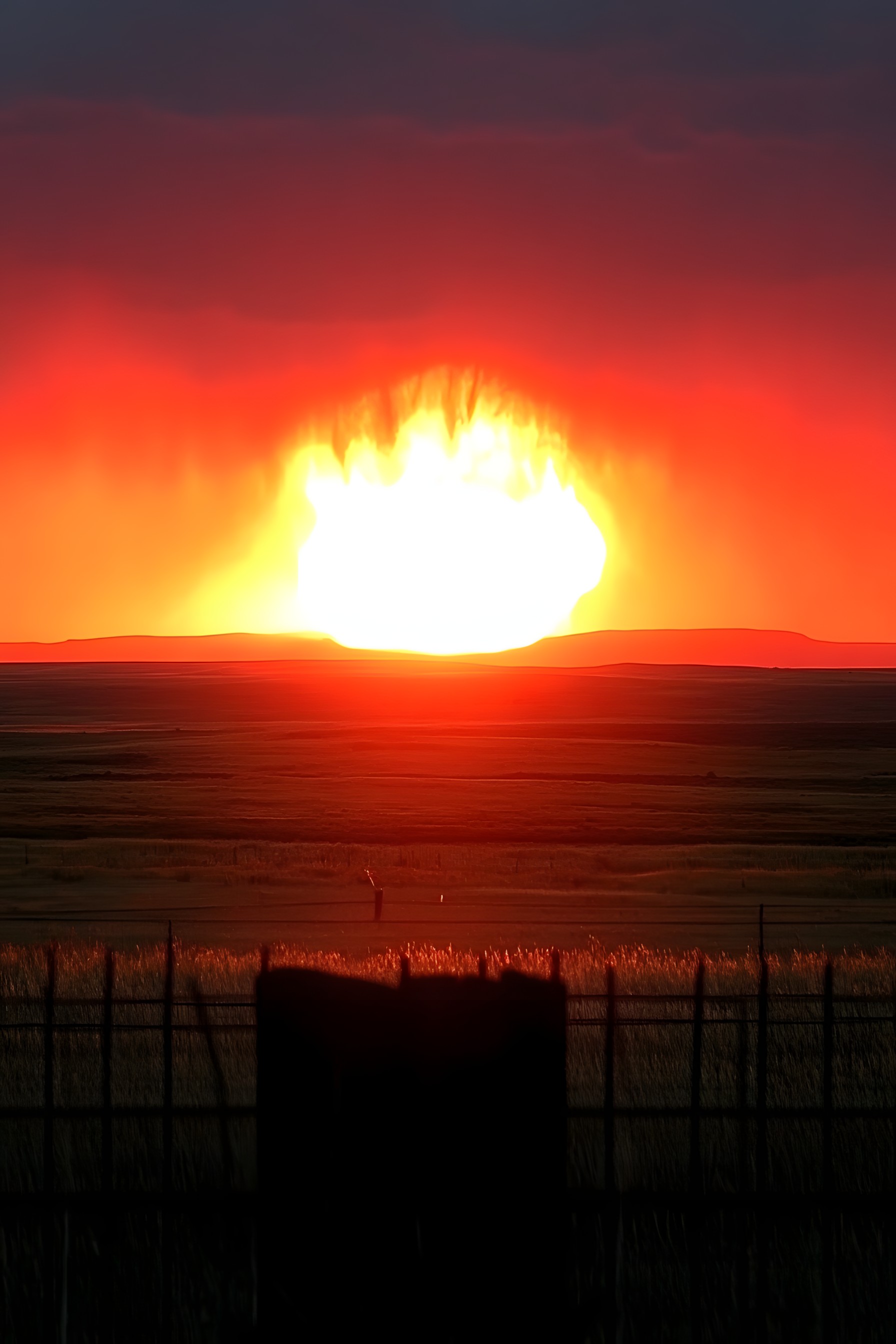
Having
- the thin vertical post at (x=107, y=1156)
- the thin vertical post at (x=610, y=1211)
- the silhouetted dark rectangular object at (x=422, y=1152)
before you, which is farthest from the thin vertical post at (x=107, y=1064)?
the silhouetted dark rectangular object at (x=422, y=1152)

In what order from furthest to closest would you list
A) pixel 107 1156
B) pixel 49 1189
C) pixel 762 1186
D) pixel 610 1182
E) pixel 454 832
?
1. pixel 454 832
2. pixel 107 1156
3. pixel 762 1186
4. pixel 49 1189
5. pixel 610 1182

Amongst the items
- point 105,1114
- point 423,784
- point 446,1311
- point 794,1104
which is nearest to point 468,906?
point 794,1104

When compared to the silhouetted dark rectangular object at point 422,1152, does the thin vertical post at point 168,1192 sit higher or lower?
lower

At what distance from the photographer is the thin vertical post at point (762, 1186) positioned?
4863 mm

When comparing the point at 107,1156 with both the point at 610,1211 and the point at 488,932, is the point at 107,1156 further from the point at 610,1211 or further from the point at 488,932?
the point at 488,932

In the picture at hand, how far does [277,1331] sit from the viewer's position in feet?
8.36

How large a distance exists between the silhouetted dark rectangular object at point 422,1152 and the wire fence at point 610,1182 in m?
0.22

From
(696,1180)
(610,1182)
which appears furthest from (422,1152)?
(696,1180)

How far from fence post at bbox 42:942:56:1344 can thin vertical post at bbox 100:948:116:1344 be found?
0.19 meters

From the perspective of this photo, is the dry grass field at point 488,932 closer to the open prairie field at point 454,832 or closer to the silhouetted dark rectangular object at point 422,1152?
the open prairie field at point 454,832

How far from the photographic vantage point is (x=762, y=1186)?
5594 mm

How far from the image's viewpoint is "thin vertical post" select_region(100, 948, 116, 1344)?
4.79 metres

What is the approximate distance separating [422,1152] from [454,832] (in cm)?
5422

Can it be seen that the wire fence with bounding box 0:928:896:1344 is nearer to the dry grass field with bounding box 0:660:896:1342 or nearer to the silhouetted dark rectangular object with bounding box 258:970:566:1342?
the dry grass field with bounding box 0:660:896:1342
